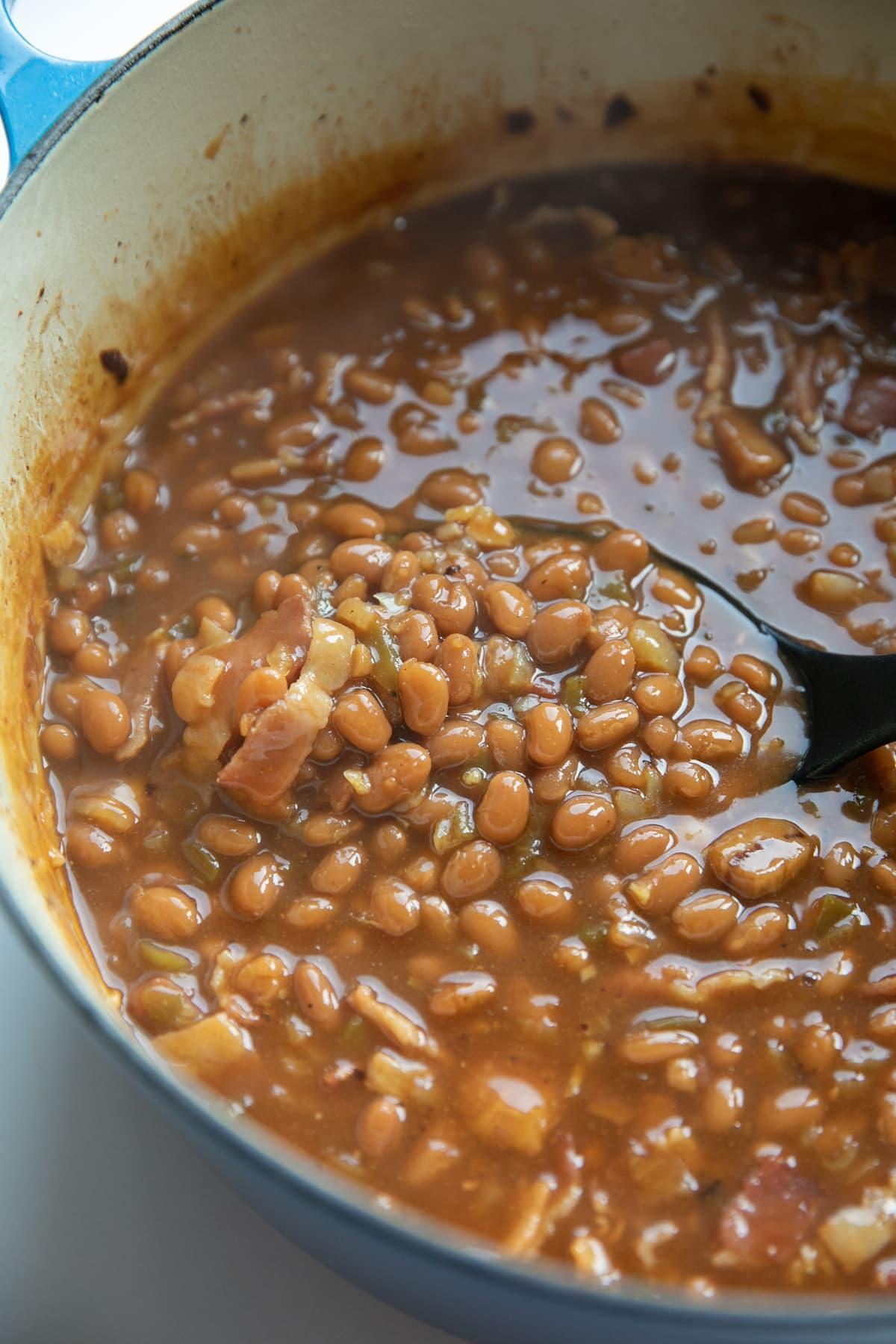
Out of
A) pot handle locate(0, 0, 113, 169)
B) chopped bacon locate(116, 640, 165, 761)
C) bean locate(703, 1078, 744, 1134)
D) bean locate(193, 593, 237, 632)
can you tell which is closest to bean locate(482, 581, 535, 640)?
bean locate(193, 593, 237, 632)

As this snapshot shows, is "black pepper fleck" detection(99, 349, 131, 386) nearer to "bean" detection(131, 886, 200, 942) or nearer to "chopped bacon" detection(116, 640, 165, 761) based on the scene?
"chopped bacon" detection(116, 640, 165, 761)

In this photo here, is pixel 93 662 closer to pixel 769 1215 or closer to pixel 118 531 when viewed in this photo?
pixel 118 531

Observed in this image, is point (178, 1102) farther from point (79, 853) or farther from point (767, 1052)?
point (767, 1052)

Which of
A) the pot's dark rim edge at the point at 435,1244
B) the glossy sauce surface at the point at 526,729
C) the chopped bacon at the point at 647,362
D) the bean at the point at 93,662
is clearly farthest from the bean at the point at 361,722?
the chopped bacon at the point at 647,362

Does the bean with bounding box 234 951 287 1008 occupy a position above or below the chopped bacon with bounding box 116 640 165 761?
below

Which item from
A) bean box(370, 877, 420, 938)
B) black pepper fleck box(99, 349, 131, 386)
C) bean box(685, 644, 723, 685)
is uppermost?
black pepper fleck box(99, 349, 131, 386)

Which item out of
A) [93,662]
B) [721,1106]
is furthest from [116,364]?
[721,1106]
